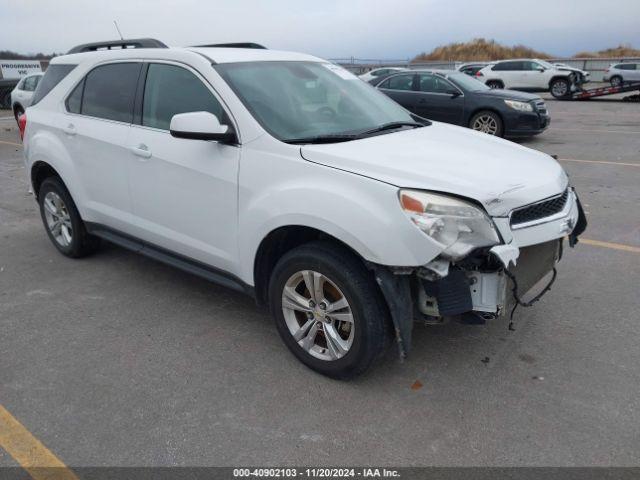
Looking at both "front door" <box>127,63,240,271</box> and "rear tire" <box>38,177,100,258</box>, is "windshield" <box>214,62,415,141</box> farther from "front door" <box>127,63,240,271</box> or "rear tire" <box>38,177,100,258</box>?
"rear tire" <box>38,177,100,258</box>

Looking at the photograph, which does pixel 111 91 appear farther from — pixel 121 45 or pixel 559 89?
pixel 559 89

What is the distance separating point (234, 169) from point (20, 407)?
5.73 ft

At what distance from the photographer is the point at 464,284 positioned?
8.92ft

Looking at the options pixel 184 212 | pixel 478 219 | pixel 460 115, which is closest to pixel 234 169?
pixel 184 212

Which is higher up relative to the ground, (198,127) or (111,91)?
(111,91)

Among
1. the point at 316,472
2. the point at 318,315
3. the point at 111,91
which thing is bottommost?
the point at 316,472

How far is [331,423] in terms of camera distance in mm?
2811

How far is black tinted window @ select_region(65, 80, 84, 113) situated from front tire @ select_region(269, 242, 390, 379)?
260cm

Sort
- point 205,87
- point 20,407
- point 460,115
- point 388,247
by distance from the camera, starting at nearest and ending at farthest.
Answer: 1. point 388,247
2. point 20,407
3. point 205,87
4. point 460,115

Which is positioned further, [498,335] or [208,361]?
[498,335]

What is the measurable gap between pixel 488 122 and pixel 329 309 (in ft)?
30.6

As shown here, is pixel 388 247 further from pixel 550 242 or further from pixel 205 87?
pixel 205 87

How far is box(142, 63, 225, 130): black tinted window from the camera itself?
3.58m

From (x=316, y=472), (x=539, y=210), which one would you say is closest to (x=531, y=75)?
(x=539, y=210)
